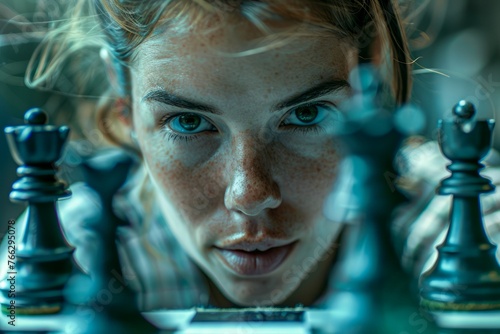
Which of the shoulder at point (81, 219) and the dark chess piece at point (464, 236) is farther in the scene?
the shoulder at point (81, 219)

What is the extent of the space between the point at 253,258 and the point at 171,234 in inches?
8.1

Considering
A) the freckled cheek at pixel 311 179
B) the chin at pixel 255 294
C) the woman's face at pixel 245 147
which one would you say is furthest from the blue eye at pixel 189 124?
the chin at pixel 255 294

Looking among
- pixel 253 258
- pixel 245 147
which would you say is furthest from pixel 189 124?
pixel 253 258

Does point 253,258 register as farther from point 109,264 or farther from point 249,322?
point 109,264

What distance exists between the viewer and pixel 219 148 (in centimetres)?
70

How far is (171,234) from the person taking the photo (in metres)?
0.92

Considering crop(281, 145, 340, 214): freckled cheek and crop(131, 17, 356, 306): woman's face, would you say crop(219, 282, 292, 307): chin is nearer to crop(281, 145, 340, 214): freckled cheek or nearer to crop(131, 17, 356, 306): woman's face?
crop(131, 17, 356, 306): woman's face

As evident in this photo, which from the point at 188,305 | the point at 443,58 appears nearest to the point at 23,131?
the point at 188,305

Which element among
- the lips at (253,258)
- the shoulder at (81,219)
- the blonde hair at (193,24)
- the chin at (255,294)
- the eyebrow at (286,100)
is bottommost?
the chin at (255,294)

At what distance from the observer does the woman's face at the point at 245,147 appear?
0.64 m

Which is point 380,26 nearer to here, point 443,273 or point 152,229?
point 443,273

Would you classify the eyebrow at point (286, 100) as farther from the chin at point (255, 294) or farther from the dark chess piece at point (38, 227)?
the chin at point (255, 294)

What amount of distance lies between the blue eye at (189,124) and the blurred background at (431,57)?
0.20m

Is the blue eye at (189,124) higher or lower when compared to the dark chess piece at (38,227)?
higher
